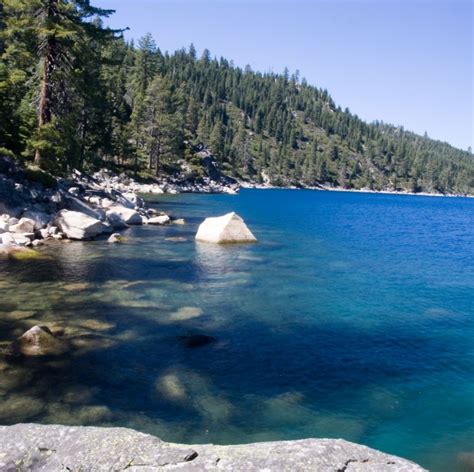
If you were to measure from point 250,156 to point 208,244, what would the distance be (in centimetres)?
16601

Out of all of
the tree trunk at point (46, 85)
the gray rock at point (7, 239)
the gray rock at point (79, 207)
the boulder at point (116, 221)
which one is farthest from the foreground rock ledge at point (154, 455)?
the boulder at point (116, 221)

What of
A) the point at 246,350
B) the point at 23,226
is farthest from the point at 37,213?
the point at 246,350

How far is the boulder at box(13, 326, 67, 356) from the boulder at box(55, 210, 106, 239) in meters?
18.3

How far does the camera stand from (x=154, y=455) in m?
5.73

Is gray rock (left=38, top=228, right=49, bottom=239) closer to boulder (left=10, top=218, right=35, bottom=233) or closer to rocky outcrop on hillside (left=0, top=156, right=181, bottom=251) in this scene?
rocky outcrop on hillside (left=0, top=156, right=181, bottom=251)

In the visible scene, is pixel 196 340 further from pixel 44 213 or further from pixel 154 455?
pixel 44 213

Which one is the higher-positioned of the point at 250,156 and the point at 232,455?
the point at 250,156

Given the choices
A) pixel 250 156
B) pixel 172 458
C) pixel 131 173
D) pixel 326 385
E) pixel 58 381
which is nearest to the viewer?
pixel 172 458

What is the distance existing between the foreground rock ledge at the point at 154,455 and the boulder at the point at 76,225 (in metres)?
26.3

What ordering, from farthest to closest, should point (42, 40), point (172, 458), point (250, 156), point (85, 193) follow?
point (250, 156) → point (85, 193) → point (42, 40) → point (172, 458)

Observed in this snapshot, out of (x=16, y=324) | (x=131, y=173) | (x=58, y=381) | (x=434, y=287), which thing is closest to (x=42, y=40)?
(x=16, y=324)

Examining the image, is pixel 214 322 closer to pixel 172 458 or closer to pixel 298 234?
pixel 172 458

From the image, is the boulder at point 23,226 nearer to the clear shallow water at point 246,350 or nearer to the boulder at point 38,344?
the clear shallow water at point 246,350

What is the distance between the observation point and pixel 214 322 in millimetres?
16938
